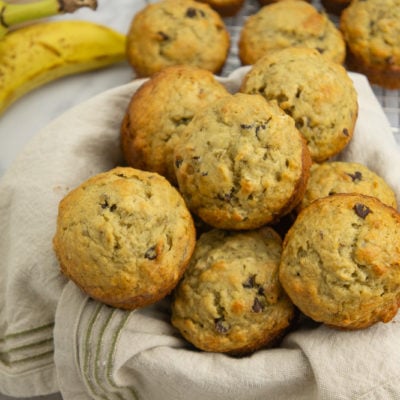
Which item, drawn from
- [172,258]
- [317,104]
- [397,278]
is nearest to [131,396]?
[172,258]

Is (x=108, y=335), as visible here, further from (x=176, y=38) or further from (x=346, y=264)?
(x=176, y=38)

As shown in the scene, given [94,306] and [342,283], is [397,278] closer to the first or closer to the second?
[342,283]

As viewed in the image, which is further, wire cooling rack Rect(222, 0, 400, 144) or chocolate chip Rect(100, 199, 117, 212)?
wire cooling rack Rect(222, 0, 400, 144)

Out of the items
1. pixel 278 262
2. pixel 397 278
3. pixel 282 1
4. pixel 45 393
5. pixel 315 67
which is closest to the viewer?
pixel 397 278

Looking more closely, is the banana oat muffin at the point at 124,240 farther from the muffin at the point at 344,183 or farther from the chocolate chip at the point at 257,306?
the muffin at the point at 344,183

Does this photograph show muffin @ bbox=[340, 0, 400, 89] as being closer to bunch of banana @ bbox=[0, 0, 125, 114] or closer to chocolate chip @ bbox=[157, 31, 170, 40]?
chocolate chip @ bbox=[157, 31, 170, 40]

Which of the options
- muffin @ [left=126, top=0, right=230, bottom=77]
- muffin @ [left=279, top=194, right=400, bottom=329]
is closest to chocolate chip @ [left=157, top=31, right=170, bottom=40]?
muffin @ [left=126, top=0, right=230, bottom=77]

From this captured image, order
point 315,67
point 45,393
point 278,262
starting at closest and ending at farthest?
point 278,262 < point 315,67 < point 45,393
